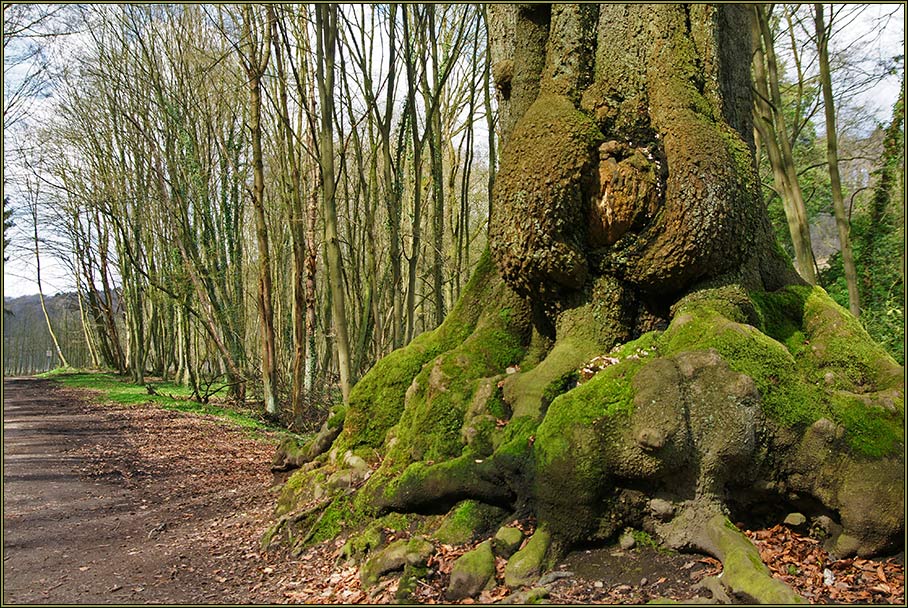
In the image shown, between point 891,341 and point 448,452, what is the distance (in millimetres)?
10335

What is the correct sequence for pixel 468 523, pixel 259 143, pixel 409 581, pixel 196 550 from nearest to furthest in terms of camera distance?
pixel 409 581, pixel 468 523, pixel 196 550, pixel 259 143

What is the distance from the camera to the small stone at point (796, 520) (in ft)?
14.7

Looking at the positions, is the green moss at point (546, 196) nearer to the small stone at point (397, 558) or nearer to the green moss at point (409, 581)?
the small stone at point (397, 558)

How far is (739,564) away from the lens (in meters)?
3.87

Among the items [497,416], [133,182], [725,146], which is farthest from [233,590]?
[133,182]

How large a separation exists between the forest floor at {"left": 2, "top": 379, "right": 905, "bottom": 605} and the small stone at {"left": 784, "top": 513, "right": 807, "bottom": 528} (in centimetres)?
7

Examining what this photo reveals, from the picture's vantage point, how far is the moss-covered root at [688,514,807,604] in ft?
11.9

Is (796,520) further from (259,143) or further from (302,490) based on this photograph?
(259,143)

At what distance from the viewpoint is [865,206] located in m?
14.9

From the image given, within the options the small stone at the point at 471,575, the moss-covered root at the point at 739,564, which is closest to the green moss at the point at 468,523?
the small stone at the point at 471,575

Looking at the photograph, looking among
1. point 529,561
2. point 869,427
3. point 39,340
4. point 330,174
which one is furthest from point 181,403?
point 39,340

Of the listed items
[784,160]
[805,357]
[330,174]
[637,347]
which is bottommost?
[805,357]

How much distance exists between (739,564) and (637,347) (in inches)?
73.0

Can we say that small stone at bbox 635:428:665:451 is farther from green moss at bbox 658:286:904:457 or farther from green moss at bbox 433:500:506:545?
green moss at bbox 433:500:506:545
